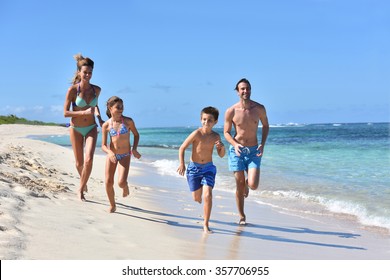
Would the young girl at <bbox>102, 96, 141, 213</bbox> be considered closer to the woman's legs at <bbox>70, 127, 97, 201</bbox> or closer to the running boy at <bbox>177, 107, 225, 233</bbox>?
the woman's legs at <bbox>70, 127, 97, 201</bbox>

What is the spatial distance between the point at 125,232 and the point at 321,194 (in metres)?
5.37

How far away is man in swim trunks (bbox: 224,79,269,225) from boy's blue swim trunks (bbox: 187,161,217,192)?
0.59 metres

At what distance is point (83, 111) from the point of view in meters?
6.58

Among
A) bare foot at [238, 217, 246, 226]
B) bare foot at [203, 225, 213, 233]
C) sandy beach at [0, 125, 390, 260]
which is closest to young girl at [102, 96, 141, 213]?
sandy beach at [0, 125, 390, 260]

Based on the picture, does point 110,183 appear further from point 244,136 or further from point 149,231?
point 244,136

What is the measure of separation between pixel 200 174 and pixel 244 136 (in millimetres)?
974

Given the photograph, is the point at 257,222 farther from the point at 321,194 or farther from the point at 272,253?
the point at 321,194

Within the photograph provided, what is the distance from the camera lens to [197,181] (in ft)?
18.9

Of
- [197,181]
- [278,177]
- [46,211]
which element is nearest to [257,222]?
[197,181]

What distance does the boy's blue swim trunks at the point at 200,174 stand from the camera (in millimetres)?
5705

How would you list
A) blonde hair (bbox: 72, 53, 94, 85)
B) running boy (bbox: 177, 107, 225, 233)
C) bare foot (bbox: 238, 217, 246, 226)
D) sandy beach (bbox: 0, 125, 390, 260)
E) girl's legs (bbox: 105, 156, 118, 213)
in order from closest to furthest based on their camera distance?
sandy beach (bbox: 0, 125, 390, 260)
running boy (bbox: 177, 107, 225, 233)
girl's legs (bbox: 105, 156, 118, 213)
bare foot (bbox: 238, 217, 246, 226)
blonde hair (bbox: 72, 53, 94, 85)

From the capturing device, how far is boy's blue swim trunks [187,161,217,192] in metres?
5.71

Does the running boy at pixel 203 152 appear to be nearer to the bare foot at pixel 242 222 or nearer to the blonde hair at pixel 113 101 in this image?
the bare foot at pixel 242 222

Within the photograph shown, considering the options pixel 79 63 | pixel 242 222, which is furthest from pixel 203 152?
pixel 79 63
